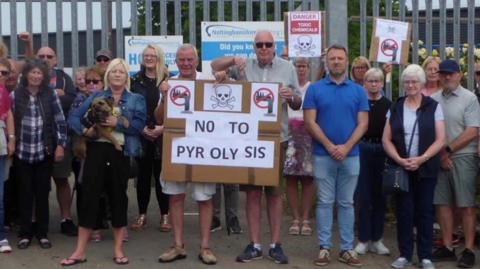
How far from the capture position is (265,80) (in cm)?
770

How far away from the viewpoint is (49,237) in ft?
27.4

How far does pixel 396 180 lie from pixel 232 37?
11.3 feet

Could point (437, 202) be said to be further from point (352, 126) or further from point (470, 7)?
point (470, 7)

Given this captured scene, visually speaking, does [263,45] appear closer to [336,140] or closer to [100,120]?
[336,140]

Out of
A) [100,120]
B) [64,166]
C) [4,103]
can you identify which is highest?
[4,103]

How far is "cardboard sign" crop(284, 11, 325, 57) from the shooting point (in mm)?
9508

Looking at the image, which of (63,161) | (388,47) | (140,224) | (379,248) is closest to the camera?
(379,248)

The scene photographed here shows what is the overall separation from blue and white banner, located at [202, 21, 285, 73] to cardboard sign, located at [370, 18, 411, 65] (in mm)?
1214

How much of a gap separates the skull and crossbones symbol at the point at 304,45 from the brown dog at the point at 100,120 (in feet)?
8.85

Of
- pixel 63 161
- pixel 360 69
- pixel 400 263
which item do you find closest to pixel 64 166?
pixel 63 161

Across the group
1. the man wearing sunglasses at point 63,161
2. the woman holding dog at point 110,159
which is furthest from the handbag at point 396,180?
the man wearing sunglasses at point 63,161

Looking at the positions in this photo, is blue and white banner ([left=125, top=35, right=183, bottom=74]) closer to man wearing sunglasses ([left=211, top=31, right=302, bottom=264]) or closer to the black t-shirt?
man wearing sunglasses ([left=211, top=31, right=302, bottom=264])

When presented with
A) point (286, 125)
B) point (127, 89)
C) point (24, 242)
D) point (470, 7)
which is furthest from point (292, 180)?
point (470, 7)

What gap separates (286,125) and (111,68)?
5.50 ft
